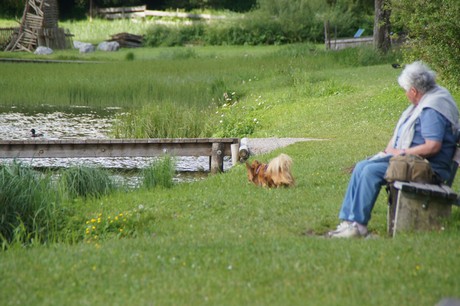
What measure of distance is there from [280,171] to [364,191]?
283cm

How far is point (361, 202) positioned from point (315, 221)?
83cm

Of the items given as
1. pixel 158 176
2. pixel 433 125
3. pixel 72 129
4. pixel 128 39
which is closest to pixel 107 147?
pixel 158 176

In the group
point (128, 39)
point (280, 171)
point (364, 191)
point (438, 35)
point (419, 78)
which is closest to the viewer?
point (364, 191)

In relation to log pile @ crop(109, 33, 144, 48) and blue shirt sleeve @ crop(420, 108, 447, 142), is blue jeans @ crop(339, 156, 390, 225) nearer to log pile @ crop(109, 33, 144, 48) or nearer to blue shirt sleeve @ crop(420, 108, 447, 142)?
blue shirt sleeve @ crop(420, 108, 447, 142)

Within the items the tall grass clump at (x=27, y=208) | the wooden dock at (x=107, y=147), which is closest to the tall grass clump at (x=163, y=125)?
the wooden dock at (x=107, y=147)

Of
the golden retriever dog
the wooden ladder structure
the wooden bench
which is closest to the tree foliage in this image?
the golden retriever dog

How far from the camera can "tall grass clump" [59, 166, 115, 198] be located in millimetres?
12500

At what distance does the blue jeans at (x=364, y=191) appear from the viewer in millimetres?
8258

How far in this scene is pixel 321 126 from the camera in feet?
61.1

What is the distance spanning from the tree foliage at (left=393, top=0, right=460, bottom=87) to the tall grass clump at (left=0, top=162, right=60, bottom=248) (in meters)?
8.30

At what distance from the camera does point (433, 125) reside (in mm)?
8281

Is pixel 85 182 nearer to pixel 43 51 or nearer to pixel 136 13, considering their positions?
pixel 43 51

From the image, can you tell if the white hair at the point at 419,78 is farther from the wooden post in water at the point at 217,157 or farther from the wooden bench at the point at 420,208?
the wooden post in water at the point at 217,157

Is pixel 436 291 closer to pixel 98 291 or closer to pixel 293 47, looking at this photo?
pixel 98 291
